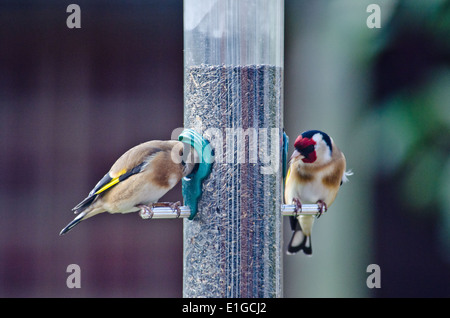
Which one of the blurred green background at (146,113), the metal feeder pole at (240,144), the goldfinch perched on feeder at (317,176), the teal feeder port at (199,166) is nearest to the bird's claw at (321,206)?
the goldfinch perched on feeder at (317,176)

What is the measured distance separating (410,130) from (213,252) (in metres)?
3.63

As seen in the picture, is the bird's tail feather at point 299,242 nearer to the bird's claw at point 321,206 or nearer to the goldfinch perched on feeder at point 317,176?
the goldfinch perched on feeder at point 317,176

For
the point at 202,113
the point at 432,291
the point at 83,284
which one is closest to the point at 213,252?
the point at 202,113

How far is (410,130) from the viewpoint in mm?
6840

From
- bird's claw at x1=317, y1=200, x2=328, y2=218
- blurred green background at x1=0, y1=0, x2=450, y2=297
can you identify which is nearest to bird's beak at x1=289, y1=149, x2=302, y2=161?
bird's claw at x1=317, y1=200, x2=328, y2=218

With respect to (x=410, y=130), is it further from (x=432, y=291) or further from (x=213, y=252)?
(x=213, y=252)

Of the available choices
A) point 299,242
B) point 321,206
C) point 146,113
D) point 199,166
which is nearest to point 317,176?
point 321,206

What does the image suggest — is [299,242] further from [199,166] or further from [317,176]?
[199,166]

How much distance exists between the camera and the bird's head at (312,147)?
4.13 m

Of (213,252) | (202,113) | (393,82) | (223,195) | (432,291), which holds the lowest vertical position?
(432,291)

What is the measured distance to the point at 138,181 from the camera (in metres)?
4.00

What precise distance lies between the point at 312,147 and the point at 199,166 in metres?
0.73

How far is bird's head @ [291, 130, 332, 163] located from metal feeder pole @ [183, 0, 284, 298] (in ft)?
1.54

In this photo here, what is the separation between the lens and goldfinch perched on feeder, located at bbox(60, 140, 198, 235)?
3959 millimetres
